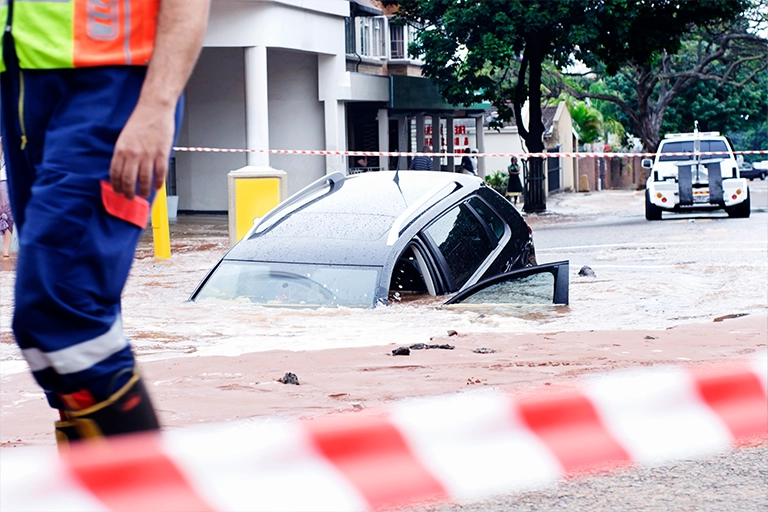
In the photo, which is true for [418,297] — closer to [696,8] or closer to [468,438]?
[468,438]

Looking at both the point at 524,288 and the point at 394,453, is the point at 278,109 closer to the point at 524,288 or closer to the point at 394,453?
the point at 524,288

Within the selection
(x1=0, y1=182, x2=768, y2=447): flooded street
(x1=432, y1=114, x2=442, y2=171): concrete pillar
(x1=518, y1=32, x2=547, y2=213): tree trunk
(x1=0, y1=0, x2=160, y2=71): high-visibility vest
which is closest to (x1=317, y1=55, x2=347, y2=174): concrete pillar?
(x1=518, y1=32, x2=547, y2=213): tree trunk

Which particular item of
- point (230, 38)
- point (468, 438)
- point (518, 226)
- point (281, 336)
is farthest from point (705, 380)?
point (230, 38)

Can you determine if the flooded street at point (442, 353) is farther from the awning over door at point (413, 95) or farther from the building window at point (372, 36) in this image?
the building window at point (372, 36)

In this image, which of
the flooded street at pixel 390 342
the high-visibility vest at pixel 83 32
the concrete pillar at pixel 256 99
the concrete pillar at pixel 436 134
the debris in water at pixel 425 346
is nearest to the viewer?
the high-visibility vest at pixel 83 32

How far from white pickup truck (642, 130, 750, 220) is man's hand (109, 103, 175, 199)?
843 inches

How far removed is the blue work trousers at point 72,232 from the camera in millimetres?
2014

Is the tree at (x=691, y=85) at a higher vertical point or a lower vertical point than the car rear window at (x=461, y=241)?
higher

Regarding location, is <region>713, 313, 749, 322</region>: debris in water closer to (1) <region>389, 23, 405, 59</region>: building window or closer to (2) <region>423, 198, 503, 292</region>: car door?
(2) <region>423, 198, 503, 292</region>: car door

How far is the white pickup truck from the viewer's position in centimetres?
2264

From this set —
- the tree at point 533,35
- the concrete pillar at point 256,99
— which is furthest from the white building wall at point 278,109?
the tree at point 533,35

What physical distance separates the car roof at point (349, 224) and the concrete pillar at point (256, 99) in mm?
16532

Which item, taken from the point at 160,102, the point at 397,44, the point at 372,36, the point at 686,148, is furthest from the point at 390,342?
the point at 397,44

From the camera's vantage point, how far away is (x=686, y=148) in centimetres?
2370
